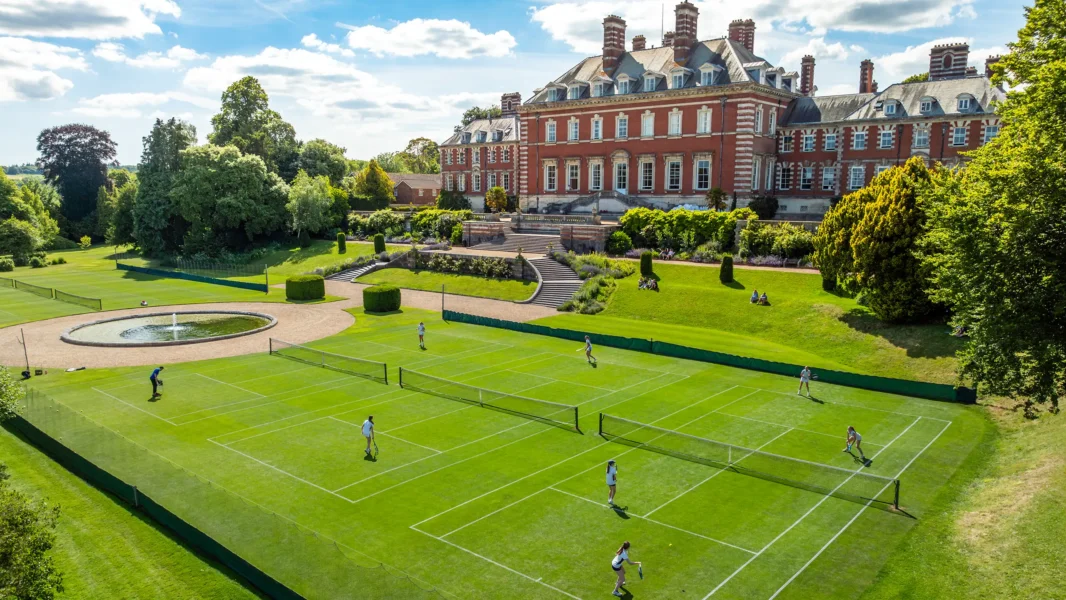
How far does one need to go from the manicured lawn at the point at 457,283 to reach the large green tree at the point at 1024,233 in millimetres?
36395

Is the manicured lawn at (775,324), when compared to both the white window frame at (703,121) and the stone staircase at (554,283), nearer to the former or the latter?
the stone staircase at (554,283)

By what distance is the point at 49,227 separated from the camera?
104 m

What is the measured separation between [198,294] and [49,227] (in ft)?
194

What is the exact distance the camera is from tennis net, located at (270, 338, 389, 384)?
115 ft

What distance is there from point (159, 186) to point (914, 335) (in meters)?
83.9

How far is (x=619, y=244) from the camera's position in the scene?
A: 6200cm

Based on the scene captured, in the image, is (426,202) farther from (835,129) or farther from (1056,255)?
(1056,255)

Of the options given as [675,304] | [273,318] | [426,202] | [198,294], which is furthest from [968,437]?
[426,202]

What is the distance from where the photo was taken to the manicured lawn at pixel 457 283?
189 ft

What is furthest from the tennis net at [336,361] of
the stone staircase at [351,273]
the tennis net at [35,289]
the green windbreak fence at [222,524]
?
the tennis net at [35,289]

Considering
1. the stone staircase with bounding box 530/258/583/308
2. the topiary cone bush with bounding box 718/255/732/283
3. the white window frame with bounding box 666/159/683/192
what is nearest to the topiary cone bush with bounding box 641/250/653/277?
the stone staircase with bounding box 530/258/583/308

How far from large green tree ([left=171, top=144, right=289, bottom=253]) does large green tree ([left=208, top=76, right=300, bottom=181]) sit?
1476 centimetres

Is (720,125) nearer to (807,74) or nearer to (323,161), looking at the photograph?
(807,74)

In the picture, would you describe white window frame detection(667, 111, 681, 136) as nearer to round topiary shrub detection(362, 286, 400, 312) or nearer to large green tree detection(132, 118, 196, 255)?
round topiary shrub detection(362, 286, 400, 312)
